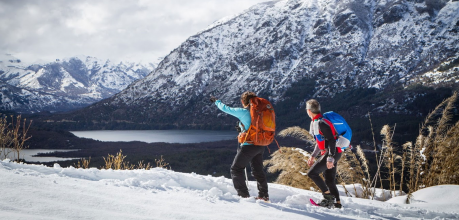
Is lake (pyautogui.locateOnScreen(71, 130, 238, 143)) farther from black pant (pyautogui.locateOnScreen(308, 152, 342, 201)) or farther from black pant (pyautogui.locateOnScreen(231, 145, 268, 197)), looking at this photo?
black pant (pyautogui.locateOnScreen(308, 152, 342, 201))

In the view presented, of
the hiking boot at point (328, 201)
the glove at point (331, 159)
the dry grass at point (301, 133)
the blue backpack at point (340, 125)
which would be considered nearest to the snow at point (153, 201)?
the hiking boot at point (328, 201)

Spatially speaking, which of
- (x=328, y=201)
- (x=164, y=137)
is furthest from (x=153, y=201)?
(x=164, y=137)

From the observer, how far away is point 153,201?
9.98 feet

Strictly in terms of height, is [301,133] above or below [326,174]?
above

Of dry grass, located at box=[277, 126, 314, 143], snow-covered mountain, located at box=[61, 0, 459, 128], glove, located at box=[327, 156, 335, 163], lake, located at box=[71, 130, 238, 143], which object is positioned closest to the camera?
glove, located at box=[327, 156, 335, 163]

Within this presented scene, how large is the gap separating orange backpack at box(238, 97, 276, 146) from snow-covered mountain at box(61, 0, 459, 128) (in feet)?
415

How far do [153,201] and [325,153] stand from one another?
226 centimetres

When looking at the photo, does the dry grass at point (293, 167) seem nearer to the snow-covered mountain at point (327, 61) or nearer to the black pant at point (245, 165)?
the black pant at point (245, 165)

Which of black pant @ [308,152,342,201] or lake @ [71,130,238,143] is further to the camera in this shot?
lake @ [71,130,238,143]

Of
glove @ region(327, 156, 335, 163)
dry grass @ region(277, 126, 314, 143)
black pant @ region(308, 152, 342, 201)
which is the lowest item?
black pant @ region(308, 152, 342, 201)

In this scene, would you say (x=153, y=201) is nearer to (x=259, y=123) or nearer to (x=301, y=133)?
(x=259, y=123)

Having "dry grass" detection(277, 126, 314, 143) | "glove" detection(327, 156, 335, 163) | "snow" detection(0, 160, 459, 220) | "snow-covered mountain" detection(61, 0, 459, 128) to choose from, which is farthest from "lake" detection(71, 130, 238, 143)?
"glove" detection(327, 156, 335, 163)

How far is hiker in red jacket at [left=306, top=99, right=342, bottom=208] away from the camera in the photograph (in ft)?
12.0

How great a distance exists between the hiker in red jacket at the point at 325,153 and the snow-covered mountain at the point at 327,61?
126 metres
